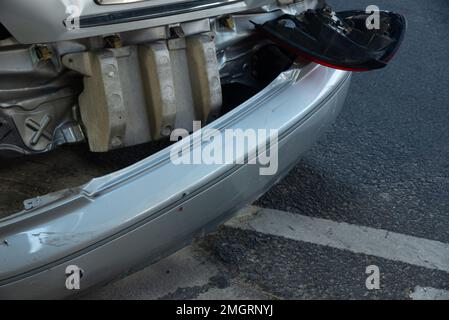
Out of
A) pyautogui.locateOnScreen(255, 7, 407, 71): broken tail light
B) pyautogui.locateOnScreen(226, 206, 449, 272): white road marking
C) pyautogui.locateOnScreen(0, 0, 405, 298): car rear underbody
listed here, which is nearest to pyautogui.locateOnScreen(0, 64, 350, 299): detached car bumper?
pyautogui.locateOnScreen(0, 0, 405, 298): car rear underbody

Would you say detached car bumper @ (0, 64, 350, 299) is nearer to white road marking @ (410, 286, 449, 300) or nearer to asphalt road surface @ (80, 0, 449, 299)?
asphalt road surface @ (80, 0, 449, 299)

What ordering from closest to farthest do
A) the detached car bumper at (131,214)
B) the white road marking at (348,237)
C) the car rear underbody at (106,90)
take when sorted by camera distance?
the detached car bumper at (131,214), the car rear underbody at (106,90), the white road marking at (348,237)

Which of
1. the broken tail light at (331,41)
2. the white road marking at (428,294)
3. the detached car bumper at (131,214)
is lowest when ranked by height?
the white road marking at (428,294)

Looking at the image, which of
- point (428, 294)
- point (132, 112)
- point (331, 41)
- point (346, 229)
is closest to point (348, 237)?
point (346, 229)

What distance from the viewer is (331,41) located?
2.68 m

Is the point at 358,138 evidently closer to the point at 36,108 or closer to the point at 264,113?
the point at 264,113

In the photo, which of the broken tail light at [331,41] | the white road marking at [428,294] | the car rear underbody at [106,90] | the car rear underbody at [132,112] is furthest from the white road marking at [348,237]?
the broken tail light at [331,41]

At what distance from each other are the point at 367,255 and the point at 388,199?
0.50 metres

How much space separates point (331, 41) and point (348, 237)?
893 millimetres

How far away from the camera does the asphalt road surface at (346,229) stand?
106 inches

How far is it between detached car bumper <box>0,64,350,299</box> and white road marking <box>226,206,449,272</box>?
1.66 ft

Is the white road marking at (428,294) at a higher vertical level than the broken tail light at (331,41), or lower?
lower

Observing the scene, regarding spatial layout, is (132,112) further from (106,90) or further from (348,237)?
(348,237)

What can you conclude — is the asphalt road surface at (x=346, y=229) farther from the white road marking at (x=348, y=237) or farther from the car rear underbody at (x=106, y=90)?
the car rear underbody at (x=106, y=90)
